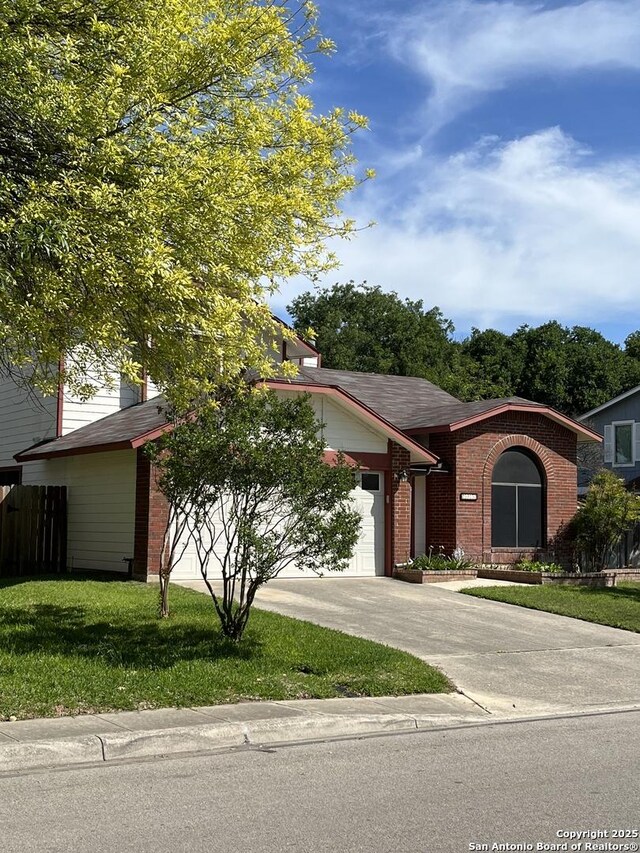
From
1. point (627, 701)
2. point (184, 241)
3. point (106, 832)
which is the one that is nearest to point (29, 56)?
point (184, 241)

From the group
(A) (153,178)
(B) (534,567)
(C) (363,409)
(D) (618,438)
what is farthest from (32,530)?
(D) (618,438)

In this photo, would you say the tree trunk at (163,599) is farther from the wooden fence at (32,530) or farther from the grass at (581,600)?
the wooden fence at (32,530)

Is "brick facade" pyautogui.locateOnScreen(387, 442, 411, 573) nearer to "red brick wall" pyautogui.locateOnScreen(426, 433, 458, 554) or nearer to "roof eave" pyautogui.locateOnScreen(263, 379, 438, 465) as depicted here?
"roof eave" pyautogui.locateOnScreen(263, 379, 438, 465)

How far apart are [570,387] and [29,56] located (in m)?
55.3

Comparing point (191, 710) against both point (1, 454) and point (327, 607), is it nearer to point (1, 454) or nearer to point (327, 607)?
point (327, 607)

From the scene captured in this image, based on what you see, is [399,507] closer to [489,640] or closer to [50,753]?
[489,640]

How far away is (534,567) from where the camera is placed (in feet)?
69.2

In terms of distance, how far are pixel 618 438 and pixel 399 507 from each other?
74.5 feet

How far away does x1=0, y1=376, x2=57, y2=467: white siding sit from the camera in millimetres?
21672

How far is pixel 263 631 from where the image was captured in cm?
1209

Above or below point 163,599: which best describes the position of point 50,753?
below

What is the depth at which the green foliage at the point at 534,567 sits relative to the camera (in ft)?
68.5

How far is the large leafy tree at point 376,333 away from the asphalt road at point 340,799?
45856 millimetres

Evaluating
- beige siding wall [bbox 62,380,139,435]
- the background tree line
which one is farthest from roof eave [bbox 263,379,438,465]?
the background tree line
